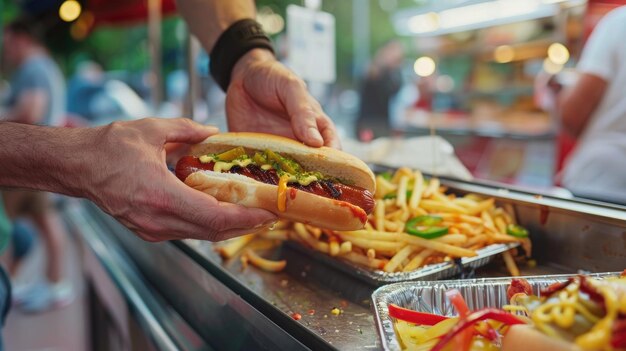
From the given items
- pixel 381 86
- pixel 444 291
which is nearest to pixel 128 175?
pixel 444 291

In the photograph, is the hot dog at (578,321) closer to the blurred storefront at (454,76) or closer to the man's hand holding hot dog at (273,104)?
the man's hand holding hot dog at (273,104)

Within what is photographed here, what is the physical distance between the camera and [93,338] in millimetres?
3750

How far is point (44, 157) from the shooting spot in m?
1.61

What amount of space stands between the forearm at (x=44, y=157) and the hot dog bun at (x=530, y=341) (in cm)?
126

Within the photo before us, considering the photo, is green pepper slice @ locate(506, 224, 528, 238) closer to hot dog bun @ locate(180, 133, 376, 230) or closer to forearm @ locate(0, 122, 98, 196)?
hot dog bun @ locate(180, 133, 376, 230)


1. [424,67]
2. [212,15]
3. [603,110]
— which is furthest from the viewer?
[424,67]

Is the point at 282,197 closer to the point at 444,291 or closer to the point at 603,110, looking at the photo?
the point at 444,291

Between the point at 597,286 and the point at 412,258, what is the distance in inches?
41.7

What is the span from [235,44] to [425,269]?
1.41 m

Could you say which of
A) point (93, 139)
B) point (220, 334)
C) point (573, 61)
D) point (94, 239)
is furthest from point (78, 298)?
point (573, 61)

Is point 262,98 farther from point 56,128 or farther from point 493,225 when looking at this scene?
point 493,225

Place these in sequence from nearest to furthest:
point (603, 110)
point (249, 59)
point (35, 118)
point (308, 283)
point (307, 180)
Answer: point (307, 180), point (308, 283), point (249, 59), point (603, 110), point (35, 118)

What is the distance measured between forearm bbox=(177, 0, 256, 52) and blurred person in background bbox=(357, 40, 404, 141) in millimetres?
6339

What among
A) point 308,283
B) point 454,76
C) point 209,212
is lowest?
point 308,283
